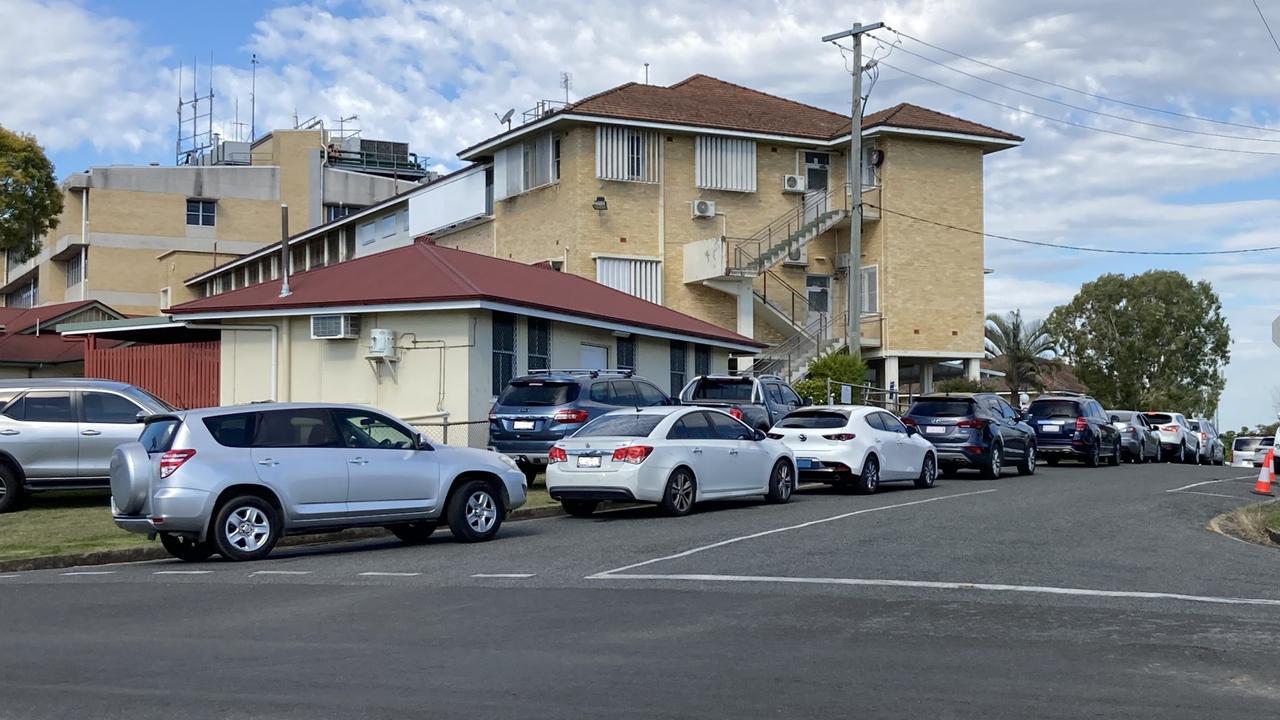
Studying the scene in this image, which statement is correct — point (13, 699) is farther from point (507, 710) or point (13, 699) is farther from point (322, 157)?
point (322, 157)

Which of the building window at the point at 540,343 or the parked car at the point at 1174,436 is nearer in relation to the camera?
the building window at the point at 540,343

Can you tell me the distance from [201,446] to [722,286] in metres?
30.5

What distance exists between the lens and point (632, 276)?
42.8 m

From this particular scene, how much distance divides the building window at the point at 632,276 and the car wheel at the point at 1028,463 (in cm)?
1517

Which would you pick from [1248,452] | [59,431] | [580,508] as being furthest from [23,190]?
[1248,452]

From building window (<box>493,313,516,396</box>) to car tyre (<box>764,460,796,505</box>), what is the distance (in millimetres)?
7391

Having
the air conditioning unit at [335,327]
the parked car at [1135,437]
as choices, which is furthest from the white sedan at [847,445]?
the parked car at [1135,437]

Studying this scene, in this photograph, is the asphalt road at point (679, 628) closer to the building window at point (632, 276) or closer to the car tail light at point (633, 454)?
the car tail light at point (633, 454)

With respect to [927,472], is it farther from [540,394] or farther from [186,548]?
[186,548]

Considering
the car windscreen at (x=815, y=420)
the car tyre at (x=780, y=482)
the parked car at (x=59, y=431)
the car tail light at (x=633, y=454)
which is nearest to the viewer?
the car tail light at (x=633, y=454)

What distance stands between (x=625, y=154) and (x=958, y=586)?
3208cm

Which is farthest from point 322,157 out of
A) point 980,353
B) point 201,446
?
point 201,446

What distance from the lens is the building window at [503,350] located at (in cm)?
2653

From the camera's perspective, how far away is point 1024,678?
309 inches
